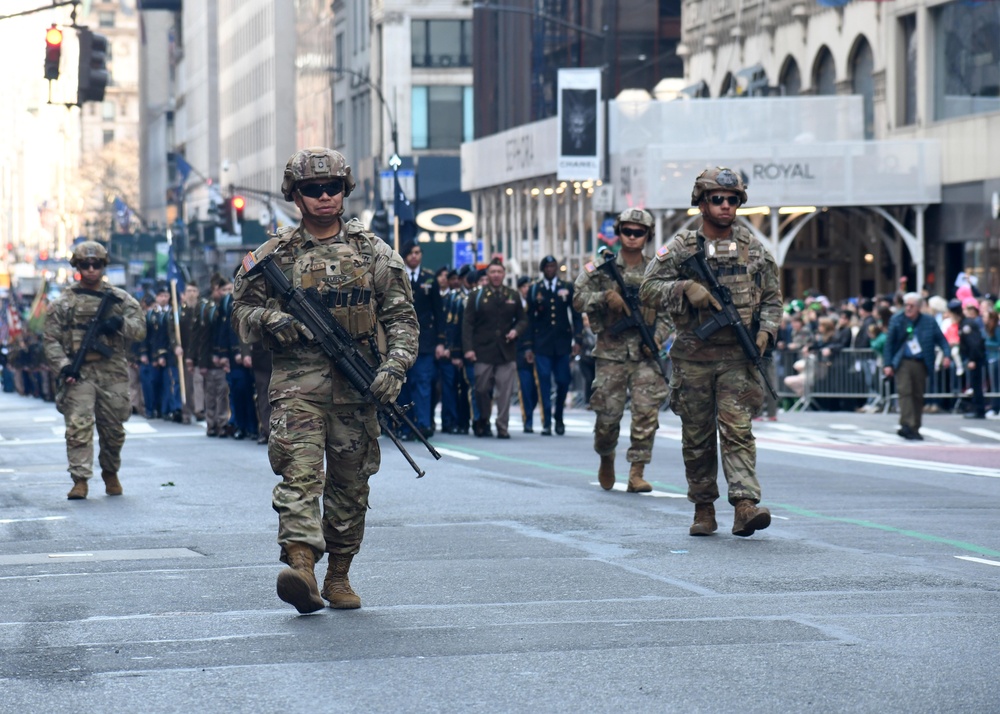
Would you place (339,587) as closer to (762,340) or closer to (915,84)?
(762,340)

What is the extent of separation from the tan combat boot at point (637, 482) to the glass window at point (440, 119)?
62262 mm

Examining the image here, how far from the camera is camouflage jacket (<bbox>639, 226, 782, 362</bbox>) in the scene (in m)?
11.1

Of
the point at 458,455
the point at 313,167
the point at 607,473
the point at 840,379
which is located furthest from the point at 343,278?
the point at 840,379

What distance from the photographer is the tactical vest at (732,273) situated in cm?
1108

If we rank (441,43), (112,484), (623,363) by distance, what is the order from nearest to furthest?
1. (623,363)
2. (112,484)
3. (441,43)

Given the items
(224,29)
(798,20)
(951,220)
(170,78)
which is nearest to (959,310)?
(951,220)

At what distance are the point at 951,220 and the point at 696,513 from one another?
84.1 ft

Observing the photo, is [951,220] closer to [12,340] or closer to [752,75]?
[752,75]

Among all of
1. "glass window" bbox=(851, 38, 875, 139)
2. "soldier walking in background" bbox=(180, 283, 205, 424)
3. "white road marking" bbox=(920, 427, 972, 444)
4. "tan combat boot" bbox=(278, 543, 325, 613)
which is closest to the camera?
"tan combat boot" bbox=(278, 543, 325, 613)

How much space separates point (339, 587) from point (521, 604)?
31.2 inches

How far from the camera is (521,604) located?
Result: 8570mm

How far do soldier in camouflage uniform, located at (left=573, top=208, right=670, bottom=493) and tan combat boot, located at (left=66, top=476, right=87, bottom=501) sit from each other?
3838 millimetres

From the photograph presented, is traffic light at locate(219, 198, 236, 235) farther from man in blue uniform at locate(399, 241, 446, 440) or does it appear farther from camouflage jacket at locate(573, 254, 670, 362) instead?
camouflage jacket at locate(573, 254, 670, 362)

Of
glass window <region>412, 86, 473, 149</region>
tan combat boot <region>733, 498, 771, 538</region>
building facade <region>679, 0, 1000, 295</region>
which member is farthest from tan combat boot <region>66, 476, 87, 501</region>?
glass window <region>412, 86, 473, 149</region>
